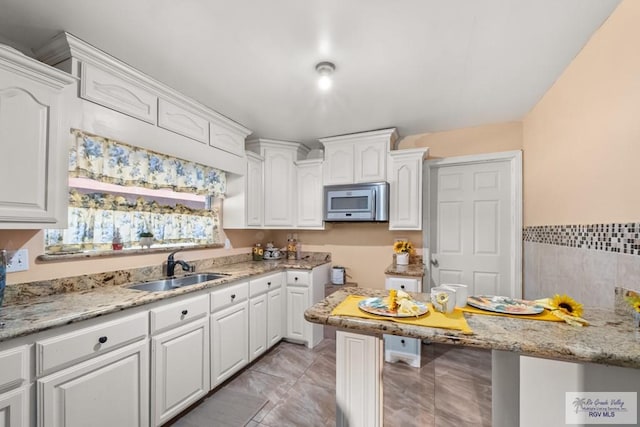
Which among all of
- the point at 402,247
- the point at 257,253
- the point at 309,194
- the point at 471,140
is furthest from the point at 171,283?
the point at 471,140

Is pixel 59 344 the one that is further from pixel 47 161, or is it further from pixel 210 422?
pixel 210 422

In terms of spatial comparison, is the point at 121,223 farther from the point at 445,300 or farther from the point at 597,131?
the point at 597,131

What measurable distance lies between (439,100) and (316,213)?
5.50 feet

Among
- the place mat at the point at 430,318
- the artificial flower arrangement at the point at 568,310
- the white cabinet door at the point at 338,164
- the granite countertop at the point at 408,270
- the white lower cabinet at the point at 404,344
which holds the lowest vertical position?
the white lower cabinet at the point at 404,344

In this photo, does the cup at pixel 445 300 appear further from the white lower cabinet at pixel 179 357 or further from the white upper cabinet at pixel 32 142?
the white upper cabinet at pixel 32 142

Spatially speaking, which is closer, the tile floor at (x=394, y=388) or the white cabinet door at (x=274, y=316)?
the tile floor at (x=394, y=388)

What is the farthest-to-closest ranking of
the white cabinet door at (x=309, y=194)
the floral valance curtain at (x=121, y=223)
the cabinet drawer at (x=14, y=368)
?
1. the white cabinet door at (x=309, y=194)
2. the floral valance curtain at (x=121, y=223)
3. the cabinet drawer at (x=14, y=368)

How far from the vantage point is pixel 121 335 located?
145 centimetres

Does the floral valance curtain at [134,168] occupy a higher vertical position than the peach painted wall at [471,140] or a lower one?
lower

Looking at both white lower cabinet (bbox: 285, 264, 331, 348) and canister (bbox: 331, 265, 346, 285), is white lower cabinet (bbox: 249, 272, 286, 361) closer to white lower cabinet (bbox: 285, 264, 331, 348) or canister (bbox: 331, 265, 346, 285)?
white lower cabinet (bbox: 285, 264, 331, 348)

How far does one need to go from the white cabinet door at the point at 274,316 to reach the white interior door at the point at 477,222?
65.7 inches

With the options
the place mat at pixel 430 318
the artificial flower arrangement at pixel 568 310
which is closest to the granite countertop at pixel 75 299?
the place mat at pixel 430 318

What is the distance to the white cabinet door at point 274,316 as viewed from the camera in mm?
2719

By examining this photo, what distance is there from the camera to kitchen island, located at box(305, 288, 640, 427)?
800 millimetres
